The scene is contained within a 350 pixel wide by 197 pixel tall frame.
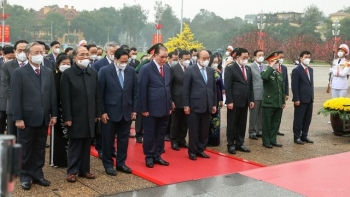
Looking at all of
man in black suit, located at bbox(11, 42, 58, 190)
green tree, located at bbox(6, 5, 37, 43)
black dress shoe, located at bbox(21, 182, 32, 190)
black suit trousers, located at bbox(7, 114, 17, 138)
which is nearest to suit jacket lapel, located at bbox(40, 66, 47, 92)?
man in black suit, located at bbox(11, 42, 58, 190)

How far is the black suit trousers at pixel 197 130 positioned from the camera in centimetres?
683

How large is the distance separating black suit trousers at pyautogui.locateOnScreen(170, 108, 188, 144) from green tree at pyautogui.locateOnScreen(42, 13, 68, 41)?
6515cm

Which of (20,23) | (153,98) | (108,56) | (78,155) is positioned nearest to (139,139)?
(108,56)

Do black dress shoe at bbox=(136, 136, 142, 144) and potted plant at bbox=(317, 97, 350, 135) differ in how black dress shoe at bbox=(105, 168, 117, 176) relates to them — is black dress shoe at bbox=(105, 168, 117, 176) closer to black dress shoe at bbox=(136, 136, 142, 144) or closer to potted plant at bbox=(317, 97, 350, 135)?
black dress shoe at bbox=(136, 136, 142, 144)

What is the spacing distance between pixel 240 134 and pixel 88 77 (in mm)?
3150

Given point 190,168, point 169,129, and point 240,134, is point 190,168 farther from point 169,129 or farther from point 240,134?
point 169,129

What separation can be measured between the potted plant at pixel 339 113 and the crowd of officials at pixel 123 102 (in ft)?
2.59

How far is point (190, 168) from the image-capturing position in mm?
6367

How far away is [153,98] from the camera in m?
6.32

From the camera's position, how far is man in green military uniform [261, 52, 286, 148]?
7793mm

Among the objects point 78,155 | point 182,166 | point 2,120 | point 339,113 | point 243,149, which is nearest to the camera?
point 78,155

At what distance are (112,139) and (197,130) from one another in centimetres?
147

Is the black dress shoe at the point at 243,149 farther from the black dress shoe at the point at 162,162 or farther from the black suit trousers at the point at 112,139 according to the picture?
the black suit trousers at the point at 112,139

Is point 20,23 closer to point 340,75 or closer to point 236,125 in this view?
point 340,75
